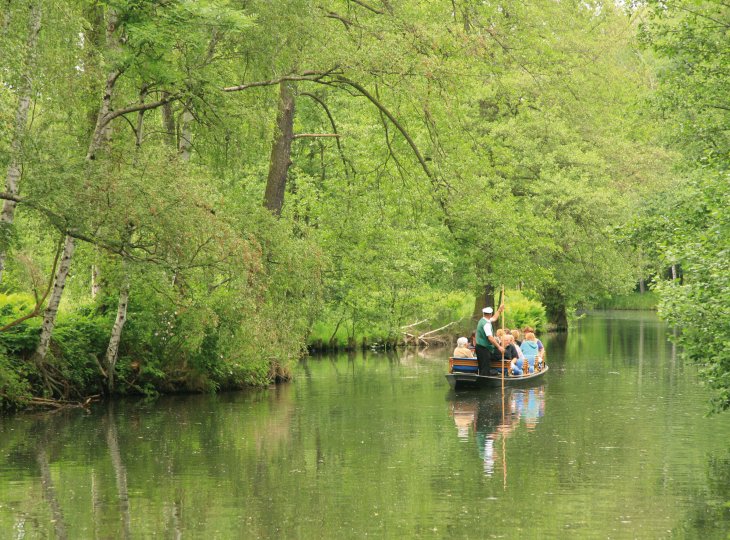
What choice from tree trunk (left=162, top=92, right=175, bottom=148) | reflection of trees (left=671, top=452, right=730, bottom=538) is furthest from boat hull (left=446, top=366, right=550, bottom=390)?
reflection of trees (left=671, top=452, right=730, bottom=538)

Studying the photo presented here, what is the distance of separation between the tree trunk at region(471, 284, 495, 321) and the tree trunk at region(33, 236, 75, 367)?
66.7 ft

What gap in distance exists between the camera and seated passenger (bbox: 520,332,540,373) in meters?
29.2

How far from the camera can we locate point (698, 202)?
20.6m

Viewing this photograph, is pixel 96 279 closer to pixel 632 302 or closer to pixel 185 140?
pixel 185 140

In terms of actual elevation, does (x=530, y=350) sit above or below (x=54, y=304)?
below

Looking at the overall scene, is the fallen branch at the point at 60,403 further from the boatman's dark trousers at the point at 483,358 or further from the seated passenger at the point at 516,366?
the seated passenger at the point at 516,366

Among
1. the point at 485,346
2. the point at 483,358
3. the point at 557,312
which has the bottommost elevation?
the point at 483,358

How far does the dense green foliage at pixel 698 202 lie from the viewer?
48.6 ft

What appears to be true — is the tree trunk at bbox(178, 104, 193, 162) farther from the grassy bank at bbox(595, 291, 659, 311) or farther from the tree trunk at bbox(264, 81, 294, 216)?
the grassy bank at bbox(595, 291, 659, 311)

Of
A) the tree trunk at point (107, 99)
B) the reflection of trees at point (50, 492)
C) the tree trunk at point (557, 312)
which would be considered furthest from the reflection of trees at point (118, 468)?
the tree trunk at point (557, 312)

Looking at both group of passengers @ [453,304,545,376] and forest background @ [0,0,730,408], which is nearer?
forest background @ [0,0,730,408]

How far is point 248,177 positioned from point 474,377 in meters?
11.3

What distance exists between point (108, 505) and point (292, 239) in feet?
39.5

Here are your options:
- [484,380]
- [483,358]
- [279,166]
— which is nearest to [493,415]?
[484,380]
